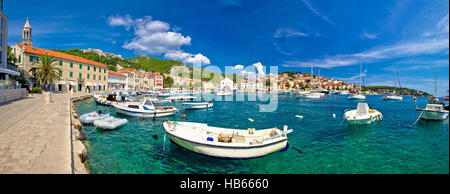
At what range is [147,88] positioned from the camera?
82.1 meters

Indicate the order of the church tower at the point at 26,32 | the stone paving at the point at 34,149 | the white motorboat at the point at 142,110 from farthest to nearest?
the church tower at the point at 26,32 → the white motorboat at the point at 142,110 → the stone paving at the point at 34,149

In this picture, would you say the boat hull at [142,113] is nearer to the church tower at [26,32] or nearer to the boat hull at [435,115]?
the boat hull at [435,115]

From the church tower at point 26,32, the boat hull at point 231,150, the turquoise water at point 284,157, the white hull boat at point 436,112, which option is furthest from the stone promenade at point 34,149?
the church tower at point 26,32

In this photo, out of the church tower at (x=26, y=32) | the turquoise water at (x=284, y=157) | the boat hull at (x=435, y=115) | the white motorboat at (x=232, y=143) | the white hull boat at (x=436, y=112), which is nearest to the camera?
the turquoise water at (x=284, y=157)

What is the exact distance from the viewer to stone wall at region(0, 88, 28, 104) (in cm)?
1585

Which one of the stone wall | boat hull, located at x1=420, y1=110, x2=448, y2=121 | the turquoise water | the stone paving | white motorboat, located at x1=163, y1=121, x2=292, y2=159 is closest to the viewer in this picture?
the stone paving

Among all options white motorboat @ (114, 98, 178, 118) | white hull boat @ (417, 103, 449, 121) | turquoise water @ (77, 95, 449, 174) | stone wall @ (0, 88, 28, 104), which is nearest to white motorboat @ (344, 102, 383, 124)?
turquoise water @ (77, 95, 449, 174)

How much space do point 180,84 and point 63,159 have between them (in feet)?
363

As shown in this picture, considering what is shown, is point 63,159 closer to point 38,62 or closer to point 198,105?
point 198,105

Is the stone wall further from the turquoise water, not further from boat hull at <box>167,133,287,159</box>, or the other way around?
boat hull at <box>167,133,287,159</box>

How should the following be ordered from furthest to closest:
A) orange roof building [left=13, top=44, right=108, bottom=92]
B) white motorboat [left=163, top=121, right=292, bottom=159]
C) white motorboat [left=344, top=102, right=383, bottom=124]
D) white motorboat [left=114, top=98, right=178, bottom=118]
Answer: orange roof building [left=13, top=44, right=108, bottom=92], white motorboat [left=114, top=98, right=178, bottom=118], white motorboat [left=344, top=102, right=383, bottom=124], white motorboat [left=163, top=121, right=292, bottom=159]

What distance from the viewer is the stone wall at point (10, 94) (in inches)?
624

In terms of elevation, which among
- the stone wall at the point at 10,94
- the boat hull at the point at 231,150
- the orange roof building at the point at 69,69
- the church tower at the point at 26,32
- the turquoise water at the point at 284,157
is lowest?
the turquoise water at the point at 284,157
